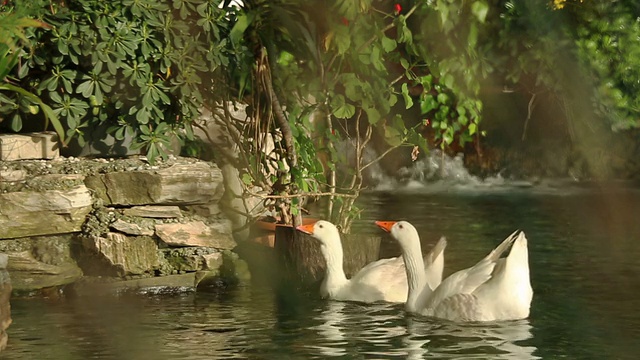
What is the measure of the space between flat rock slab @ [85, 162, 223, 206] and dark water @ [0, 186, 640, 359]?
0.81 metres

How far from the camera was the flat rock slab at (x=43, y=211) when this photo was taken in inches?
408

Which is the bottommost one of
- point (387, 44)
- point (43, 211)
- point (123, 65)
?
point (43, 211)

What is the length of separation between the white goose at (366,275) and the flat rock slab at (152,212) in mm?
1034

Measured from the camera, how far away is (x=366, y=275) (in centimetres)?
1042

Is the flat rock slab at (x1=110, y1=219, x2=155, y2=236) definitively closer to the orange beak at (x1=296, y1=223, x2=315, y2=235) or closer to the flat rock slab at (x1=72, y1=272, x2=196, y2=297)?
the flat rock slab at (x1=72, y1=272, x2=196, y2=297)

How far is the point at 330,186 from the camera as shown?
11.9 m

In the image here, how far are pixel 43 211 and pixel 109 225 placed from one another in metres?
0.52

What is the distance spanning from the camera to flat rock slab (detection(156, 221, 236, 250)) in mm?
10781

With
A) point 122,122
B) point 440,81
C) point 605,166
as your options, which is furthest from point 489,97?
point 122,122

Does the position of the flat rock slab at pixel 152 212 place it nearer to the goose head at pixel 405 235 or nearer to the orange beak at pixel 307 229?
the orange beak at pixel 307 229

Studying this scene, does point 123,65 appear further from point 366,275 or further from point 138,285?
point 366,275

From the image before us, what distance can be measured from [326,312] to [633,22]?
783 cm

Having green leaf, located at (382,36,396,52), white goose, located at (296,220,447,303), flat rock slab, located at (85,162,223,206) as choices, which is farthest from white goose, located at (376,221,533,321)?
green leaf, located at (382,36,396,52)

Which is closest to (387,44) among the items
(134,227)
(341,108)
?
(341,108)
